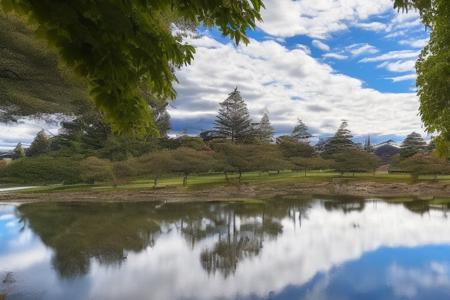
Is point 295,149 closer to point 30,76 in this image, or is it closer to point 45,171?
point 45,171

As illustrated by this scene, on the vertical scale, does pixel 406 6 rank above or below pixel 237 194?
above

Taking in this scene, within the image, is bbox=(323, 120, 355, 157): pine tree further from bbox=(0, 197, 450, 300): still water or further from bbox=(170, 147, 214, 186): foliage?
bbox=(0, 197, 450, 300): still water

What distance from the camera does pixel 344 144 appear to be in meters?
66.8

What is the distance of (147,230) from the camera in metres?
19.3

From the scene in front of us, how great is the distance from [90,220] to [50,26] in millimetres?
22151

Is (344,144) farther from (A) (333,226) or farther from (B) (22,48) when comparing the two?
(B) (22,48)

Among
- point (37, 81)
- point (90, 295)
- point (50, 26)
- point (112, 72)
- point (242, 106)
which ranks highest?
point (242, 106)

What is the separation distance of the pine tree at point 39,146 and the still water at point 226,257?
6429 cm

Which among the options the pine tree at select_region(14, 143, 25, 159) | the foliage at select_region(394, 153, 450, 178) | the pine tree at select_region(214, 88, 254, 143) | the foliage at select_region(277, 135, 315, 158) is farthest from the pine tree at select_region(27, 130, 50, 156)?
the foliage at select_region(394, 153, 450, 178)

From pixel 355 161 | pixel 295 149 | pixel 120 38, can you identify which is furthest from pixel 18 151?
pixel 120 38

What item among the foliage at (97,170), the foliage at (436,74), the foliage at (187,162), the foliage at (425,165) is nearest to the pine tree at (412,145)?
the foliage at (425,165)

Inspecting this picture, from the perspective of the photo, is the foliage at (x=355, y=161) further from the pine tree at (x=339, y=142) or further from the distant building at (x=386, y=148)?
the distant building at (x=386, y=148)

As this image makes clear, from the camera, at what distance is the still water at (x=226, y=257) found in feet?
33.9

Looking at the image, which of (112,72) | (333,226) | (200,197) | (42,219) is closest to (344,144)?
(200,197)
